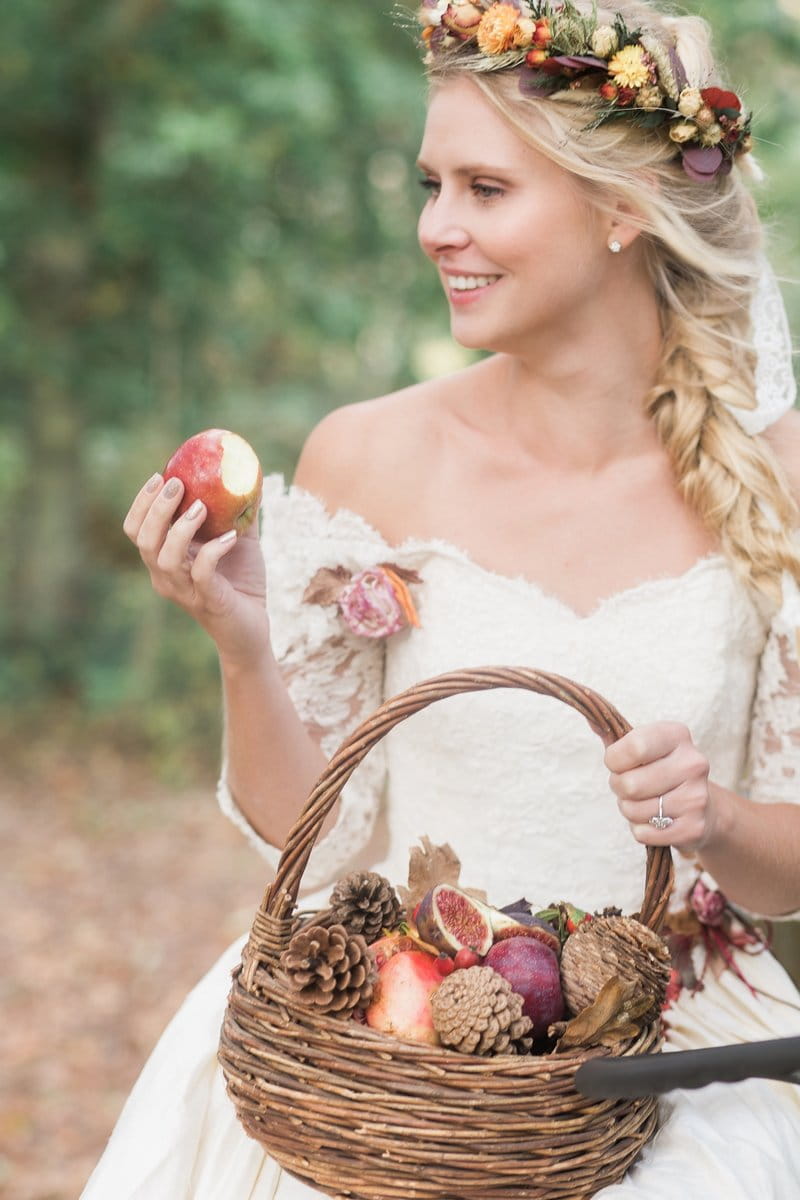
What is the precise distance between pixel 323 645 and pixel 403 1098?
1017mm

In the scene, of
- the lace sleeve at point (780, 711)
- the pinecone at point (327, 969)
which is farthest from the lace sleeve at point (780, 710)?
the pinecone at point (327, 969)

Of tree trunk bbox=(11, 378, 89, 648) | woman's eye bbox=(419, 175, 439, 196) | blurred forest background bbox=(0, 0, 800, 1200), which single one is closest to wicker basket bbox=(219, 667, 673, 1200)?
woman's eye bbox=(419, 175, 439, 196)

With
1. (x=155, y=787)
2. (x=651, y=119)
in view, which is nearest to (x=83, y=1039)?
(x=155, y=787)

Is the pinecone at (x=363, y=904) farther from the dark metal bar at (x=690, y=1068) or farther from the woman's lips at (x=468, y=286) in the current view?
the woman's lips at (x=468, y=286)

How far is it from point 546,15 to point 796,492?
861mm

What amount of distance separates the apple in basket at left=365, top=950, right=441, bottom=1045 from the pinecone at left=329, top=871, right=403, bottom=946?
0.09 metres

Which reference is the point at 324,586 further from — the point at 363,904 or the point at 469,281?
the point at 363,904

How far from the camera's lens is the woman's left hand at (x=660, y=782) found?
150 cm

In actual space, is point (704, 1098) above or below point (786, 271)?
below

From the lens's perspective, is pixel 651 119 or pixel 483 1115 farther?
pixel 651 119

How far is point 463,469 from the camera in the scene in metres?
2.29

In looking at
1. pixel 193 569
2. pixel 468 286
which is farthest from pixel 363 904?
pixel 468 286

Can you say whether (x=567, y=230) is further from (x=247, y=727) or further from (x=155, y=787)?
(x=155, y=787)

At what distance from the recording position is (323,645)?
88.7 inches
